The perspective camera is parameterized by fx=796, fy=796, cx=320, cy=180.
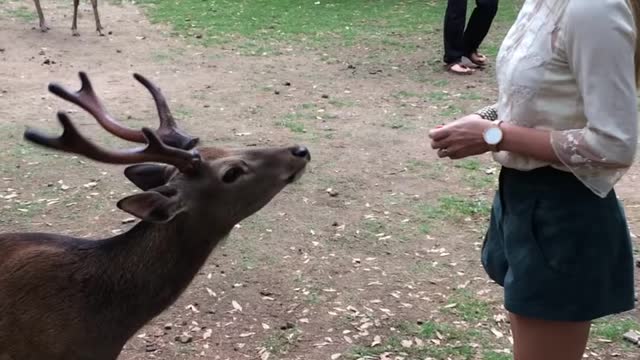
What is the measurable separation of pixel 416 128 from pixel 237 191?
411 centimetres

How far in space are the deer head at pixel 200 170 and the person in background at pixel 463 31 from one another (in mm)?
5769

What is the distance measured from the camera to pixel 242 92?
7.46 meters

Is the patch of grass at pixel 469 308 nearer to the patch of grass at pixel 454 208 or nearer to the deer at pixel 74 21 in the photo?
the patch of grass at pixel 454 208

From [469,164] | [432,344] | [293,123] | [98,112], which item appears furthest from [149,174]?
[293,123]

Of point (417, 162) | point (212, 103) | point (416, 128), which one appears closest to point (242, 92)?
point (212, 103)

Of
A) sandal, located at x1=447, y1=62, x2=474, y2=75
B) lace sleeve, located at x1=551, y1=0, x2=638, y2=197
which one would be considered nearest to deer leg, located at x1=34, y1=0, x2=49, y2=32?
sandal, located at x1=447, y1=62, x2=474, y2=75

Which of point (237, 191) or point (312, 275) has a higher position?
point (237, 191)

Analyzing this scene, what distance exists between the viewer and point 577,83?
1.82m

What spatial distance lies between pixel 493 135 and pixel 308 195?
3262 millimetres

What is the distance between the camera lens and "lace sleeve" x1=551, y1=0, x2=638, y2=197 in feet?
5.64


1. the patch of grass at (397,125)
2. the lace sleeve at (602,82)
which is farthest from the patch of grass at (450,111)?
the lace sleeve at (602,82)

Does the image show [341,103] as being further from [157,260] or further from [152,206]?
[152,206]

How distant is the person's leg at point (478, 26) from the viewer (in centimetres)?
801

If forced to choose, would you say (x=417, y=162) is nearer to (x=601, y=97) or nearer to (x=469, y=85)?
(x=469, y=85)
